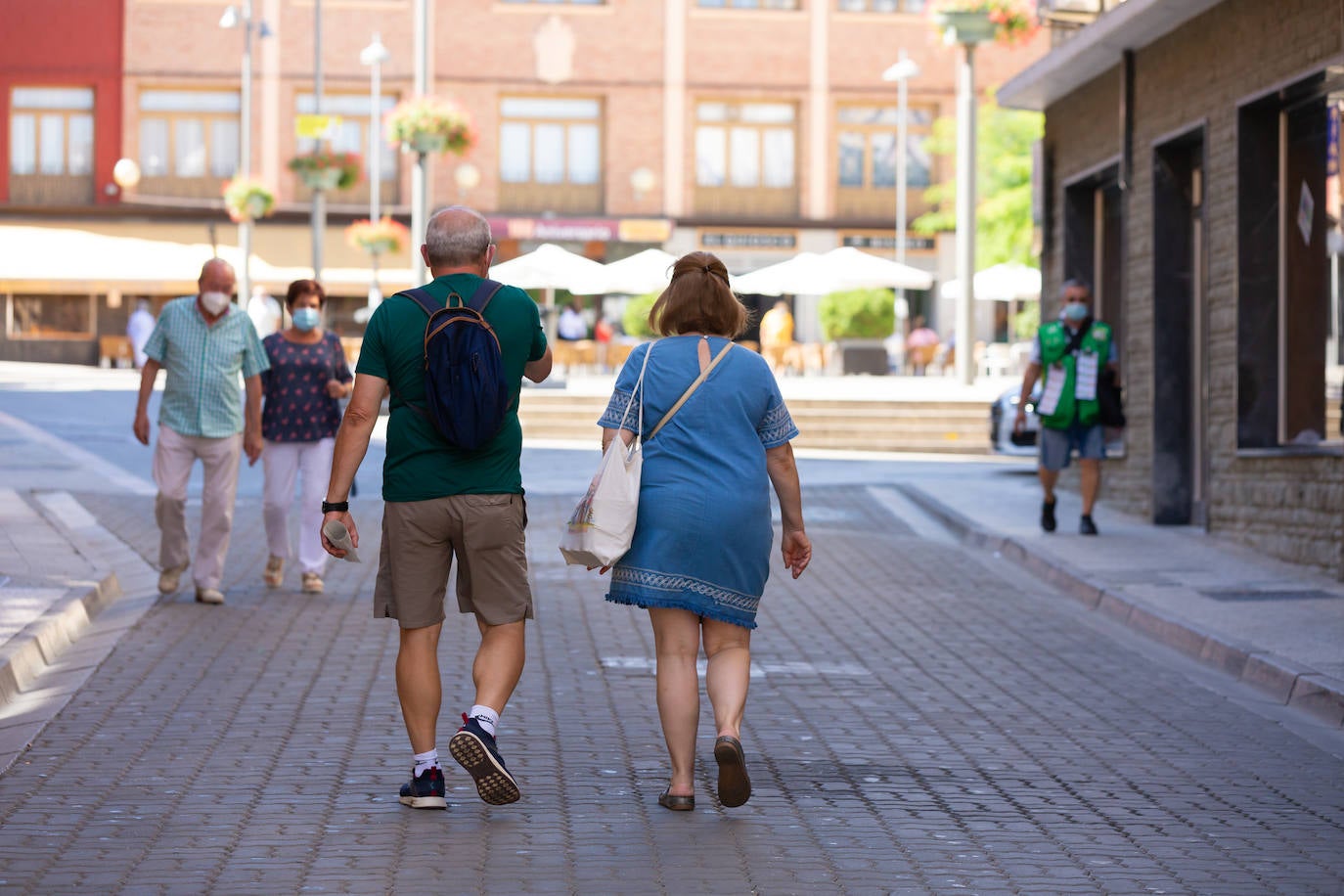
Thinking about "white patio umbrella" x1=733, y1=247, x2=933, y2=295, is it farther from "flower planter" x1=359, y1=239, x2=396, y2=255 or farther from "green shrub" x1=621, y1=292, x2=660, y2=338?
"flower planter" x1=359, y1=239, x2=396, y2=255

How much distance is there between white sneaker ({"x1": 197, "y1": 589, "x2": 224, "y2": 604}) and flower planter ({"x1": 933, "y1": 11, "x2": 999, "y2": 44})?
1747cm

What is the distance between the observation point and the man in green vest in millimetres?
14992

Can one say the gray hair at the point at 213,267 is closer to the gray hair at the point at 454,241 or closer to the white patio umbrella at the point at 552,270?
the gray hair at the point at 454,241

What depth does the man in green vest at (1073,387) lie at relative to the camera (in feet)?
49.2

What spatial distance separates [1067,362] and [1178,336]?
1.90m

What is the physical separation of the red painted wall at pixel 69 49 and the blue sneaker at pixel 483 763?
161ft

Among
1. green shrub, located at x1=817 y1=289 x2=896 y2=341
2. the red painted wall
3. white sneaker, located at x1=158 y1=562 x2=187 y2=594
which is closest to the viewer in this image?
white sneaker, located at x1=158 y1=562 x2=187 y2=594

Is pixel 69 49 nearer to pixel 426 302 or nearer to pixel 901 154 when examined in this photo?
pixel 901 154

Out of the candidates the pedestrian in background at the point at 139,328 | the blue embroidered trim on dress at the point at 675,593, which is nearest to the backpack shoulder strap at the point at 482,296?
the blue embroidered trim on dress at the point at 675,593

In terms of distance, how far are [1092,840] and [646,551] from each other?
155cm

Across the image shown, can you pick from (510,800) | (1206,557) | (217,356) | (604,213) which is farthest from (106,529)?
(604,213)

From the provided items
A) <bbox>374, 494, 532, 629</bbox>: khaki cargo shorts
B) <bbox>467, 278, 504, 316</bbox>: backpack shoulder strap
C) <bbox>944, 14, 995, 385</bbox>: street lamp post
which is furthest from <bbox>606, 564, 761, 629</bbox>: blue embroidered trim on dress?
<bbox>944, 14, 995, 385</bbox>: street lamp post

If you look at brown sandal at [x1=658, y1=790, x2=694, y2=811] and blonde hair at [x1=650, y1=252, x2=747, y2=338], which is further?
blonde hair at [x1=650, y1=252, x2=747, y2=338]

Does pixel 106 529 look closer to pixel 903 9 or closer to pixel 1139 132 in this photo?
pixel 1139 132
